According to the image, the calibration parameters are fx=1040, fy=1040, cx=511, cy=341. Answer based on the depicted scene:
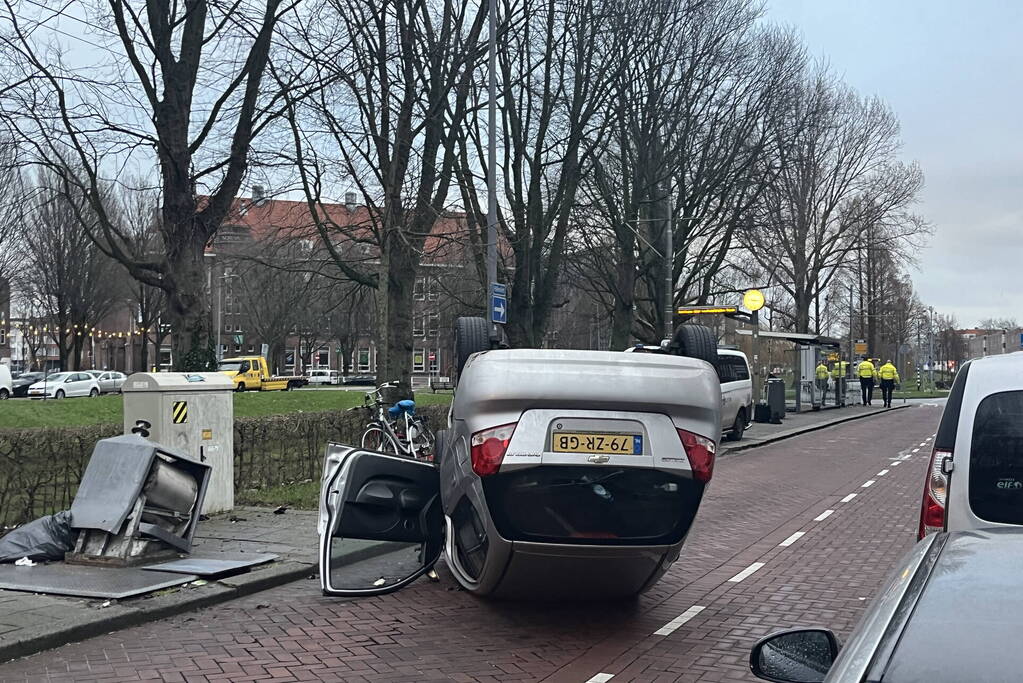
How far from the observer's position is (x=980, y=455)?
514 cm

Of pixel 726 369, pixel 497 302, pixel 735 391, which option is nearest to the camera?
pixel 497 302

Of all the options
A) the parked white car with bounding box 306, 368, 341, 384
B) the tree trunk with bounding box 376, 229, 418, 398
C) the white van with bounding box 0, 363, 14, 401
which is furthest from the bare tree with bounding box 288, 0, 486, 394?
the parked white car with bounding box 306, 368, 341, 384

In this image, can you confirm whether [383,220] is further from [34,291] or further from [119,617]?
[34,291]

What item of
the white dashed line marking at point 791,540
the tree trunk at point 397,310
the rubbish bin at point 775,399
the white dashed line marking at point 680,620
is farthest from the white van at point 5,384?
the white dashed line marking at point 680,620

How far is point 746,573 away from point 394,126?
47.2ft

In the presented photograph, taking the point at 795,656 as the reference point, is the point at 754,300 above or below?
above

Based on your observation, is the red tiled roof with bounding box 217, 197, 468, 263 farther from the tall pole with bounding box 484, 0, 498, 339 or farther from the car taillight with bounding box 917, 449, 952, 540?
the car taillight with bounding box 917, 449, 952, 540

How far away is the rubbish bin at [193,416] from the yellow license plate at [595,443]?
5.14m

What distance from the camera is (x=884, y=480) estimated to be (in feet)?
54.6

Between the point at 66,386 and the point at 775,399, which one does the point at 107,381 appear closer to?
the point at 66,386

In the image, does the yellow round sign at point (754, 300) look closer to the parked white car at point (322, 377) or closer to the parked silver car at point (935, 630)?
the parked silver car at point (935, 630)

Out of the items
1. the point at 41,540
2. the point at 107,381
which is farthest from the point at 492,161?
the point at 107,381

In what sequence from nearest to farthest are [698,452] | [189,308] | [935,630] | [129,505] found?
[935,630], [698,452], [129,505], [189,308]

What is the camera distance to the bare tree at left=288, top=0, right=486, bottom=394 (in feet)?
61.3
